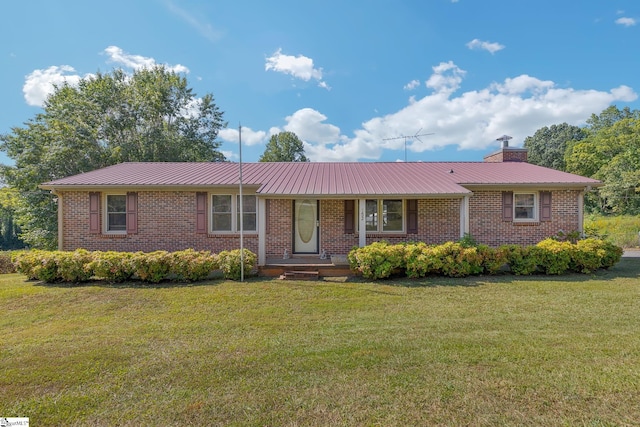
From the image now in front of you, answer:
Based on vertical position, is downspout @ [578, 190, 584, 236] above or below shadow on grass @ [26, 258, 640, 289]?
above

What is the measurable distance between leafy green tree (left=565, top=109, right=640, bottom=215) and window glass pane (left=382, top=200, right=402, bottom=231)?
21531 millimetres

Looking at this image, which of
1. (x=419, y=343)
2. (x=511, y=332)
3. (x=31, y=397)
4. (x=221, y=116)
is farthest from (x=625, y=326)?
(x=221, y=116)

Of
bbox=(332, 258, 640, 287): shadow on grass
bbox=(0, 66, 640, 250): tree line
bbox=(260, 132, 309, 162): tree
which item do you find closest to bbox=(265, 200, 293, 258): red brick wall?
bbox=(332, 258, 640, 287): shadow on grass

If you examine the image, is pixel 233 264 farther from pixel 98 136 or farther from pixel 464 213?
pixel 98 136

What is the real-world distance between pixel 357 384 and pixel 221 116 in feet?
84.0

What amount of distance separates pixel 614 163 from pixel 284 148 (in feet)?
101

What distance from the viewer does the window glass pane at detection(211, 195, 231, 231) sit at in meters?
10.6

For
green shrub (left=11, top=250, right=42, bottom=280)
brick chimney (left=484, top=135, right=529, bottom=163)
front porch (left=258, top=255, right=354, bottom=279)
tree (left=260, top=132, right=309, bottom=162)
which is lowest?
front porch (left=258, top=255, right=354, bottom=279)

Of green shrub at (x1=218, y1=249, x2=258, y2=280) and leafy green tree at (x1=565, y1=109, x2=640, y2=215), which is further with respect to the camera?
leafy green tree at (x1=565, y1=109, x2=640, y2=215)

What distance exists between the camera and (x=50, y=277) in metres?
8.02

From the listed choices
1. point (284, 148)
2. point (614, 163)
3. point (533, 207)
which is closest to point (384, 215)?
point (533, 207)

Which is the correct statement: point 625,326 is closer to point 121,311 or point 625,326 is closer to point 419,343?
point 419,343

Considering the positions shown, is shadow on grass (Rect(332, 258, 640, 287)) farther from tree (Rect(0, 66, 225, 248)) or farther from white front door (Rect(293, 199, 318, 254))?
tree (Rect(0, 66, 225, 248))

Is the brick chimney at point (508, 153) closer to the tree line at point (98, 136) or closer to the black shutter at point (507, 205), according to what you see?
the black shutter at point (507, 205)
